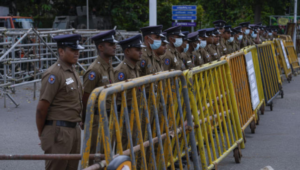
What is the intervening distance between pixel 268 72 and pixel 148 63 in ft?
18.0

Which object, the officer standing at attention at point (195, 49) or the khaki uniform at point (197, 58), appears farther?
the khaki uniform at point (197, 58)

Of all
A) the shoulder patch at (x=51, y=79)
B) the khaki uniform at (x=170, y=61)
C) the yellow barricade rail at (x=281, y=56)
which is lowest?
the yellow barricade rail at (x=281, y=56)

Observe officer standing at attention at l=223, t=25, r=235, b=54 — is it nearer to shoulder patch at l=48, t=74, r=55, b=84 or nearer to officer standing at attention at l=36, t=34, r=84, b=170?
officer standing at attention at l=36, t=34, r=84, b=170

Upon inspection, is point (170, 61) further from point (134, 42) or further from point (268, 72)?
point (268, 72)

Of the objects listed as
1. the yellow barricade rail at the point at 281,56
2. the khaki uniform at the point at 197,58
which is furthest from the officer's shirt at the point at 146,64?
the yellow barricade rail at the point at 281,56

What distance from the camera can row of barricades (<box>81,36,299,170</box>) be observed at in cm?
369

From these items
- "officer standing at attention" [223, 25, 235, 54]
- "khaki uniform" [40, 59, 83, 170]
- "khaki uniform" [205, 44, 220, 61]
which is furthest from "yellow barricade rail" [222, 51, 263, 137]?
"officer standing at attention" [223, 25, 235, 54]

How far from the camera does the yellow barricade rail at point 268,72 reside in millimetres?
10852

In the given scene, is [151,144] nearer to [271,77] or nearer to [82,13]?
[271,77]

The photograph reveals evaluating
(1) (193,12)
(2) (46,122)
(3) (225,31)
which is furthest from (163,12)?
(2) (46,122)

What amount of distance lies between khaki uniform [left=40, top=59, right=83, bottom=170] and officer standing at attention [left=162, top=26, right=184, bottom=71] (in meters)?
3.19

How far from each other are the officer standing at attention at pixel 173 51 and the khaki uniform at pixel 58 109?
10.5 feet

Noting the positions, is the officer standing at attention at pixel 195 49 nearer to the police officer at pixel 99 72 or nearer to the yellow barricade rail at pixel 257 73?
the yellow barricade rail at pixel 257 73

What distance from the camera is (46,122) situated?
471 centimetres
